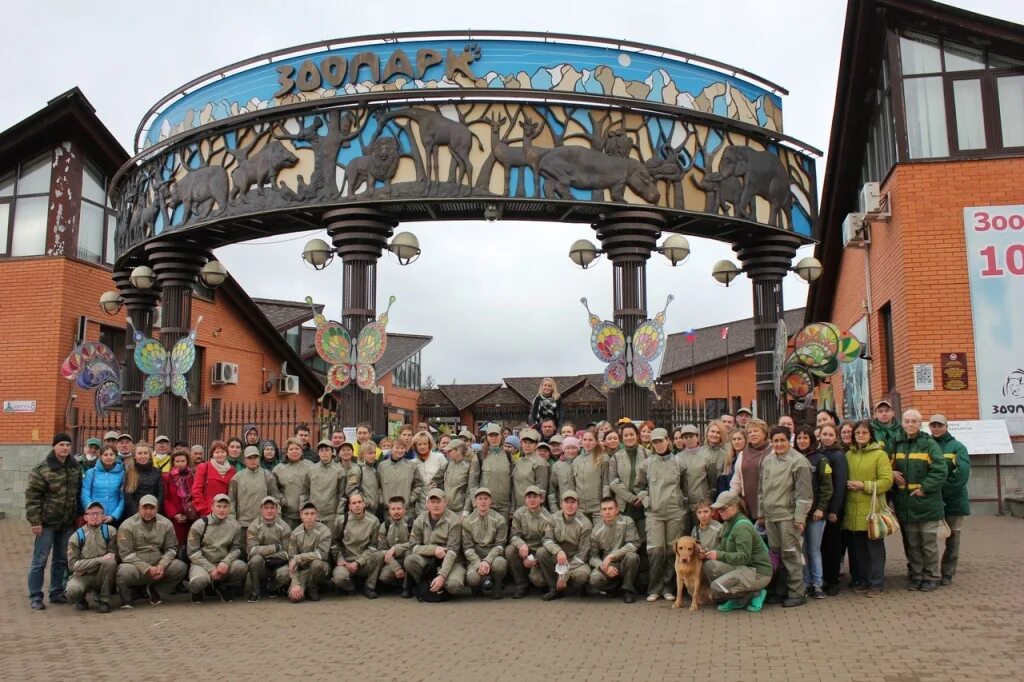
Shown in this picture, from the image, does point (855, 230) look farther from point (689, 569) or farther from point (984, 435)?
point (689, 569)

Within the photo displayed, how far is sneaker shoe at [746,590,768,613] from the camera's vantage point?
30.4ft

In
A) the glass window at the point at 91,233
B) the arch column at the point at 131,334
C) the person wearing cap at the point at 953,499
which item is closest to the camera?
the person wearing cap at the point at 953,499

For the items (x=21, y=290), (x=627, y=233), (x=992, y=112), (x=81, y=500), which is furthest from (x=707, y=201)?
(x=21, y=290)

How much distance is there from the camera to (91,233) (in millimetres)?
21781

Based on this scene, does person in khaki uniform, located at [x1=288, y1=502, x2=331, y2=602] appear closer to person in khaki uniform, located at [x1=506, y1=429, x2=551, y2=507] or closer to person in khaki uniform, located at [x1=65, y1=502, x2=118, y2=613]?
person in khaki uniform, located at [x1=65, y1=502, x2=118, y2=613]

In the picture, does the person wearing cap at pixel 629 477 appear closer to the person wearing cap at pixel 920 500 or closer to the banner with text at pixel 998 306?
the person wearing cap at pixel 920 500

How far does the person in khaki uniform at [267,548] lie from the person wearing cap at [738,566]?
16.0 feet

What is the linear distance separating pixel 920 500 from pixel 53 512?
32.1 feet

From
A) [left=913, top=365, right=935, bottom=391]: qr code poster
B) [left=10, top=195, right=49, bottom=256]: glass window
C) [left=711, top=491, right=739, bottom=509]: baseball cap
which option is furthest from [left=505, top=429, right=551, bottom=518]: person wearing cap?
[left=10, top=195, right=49, bottom=256]: glass window

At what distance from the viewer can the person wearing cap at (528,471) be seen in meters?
11.1

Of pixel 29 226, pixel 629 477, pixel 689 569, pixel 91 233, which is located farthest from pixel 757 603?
pixel 29 226

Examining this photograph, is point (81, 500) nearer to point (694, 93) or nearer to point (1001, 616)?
point (1001, 616)

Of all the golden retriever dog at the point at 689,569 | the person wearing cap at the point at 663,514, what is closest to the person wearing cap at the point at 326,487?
the person wearing cap at the point at 663,514

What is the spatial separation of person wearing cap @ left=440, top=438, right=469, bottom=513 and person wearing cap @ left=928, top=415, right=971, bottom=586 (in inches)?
215
